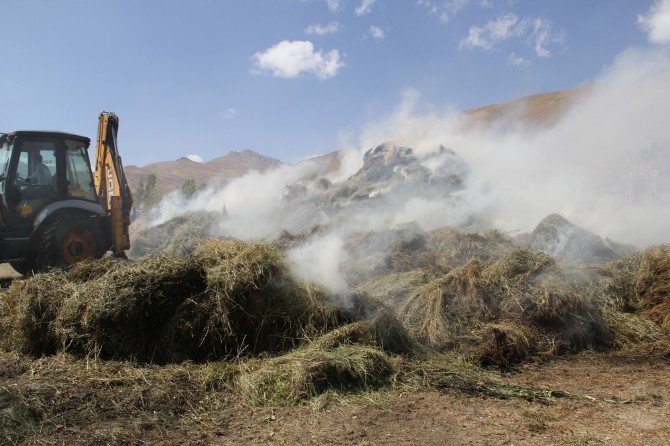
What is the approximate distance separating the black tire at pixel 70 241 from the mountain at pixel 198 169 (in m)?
51.0

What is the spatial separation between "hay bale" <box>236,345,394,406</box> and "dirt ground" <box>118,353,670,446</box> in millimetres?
180

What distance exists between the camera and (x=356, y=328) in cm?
491

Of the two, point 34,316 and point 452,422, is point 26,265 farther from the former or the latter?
point 452,422

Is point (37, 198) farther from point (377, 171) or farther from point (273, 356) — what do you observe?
point (377, 171)

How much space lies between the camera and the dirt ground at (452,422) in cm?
330

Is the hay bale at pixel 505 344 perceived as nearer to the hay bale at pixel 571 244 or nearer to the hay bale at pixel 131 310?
the hay bale at pixel 131 310

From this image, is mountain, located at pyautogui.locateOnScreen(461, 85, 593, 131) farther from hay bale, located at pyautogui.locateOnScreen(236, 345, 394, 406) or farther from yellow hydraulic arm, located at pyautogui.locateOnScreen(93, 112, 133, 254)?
hay bale, located at pyautogui.locateOnScreen(236, 345, 394, 406)

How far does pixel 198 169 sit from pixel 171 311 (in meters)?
84.5

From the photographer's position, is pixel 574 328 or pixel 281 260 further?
pixel 574 328

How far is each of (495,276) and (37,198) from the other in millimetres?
7812

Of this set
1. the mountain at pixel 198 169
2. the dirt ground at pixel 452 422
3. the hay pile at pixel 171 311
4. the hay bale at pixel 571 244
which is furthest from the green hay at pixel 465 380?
the mountain at pixel 198 169

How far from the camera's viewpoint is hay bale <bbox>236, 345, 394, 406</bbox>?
3.91 metres

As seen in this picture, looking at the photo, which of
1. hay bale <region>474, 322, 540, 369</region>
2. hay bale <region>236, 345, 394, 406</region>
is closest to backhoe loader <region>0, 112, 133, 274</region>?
hay bale <region>236, 345, 394, 406</region>

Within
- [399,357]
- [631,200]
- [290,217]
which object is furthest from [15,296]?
[631,200]
